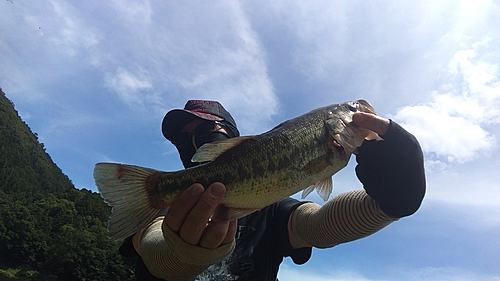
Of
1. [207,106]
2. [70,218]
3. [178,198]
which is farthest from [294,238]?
[70,218]

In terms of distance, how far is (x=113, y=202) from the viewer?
9.89 feet

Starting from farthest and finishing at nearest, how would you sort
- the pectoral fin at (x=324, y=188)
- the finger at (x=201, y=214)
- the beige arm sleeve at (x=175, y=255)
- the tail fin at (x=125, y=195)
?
the pectoral fin at (x=324, y=188) < the beige arm sleeve at (x=175, y=255) < the finger at (x=201, y=214) < the tail fin at (x=125, y=195)

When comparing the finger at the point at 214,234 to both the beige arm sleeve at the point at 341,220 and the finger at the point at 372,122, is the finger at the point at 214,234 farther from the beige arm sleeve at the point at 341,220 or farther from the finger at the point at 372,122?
the finger at the point at 372,122

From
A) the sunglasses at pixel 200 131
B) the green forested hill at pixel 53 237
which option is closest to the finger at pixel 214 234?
the sunglasses at pixel 200 131

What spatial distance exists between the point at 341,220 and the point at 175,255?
2.01 meters

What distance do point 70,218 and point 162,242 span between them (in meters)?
99.0

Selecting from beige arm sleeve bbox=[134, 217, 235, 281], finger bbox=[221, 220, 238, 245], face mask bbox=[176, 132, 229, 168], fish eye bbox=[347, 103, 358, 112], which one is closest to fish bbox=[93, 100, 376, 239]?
finger bbox=[221, 220, 238, 245]

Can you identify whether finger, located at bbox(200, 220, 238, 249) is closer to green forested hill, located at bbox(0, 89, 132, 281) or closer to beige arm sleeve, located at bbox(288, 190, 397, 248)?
beige arm sleeve, located at bbox(288, 190, 397, 248)

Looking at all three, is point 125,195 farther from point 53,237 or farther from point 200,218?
point 53,237

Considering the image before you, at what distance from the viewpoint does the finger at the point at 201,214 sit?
308cm

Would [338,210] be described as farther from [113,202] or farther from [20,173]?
[20,173]

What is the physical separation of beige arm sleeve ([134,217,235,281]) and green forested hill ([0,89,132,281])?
246ft

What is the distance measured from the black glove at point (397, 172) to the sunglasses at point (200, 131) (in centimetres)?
288

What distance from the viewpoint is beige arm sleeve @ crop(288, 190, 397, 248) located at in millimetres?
3863
